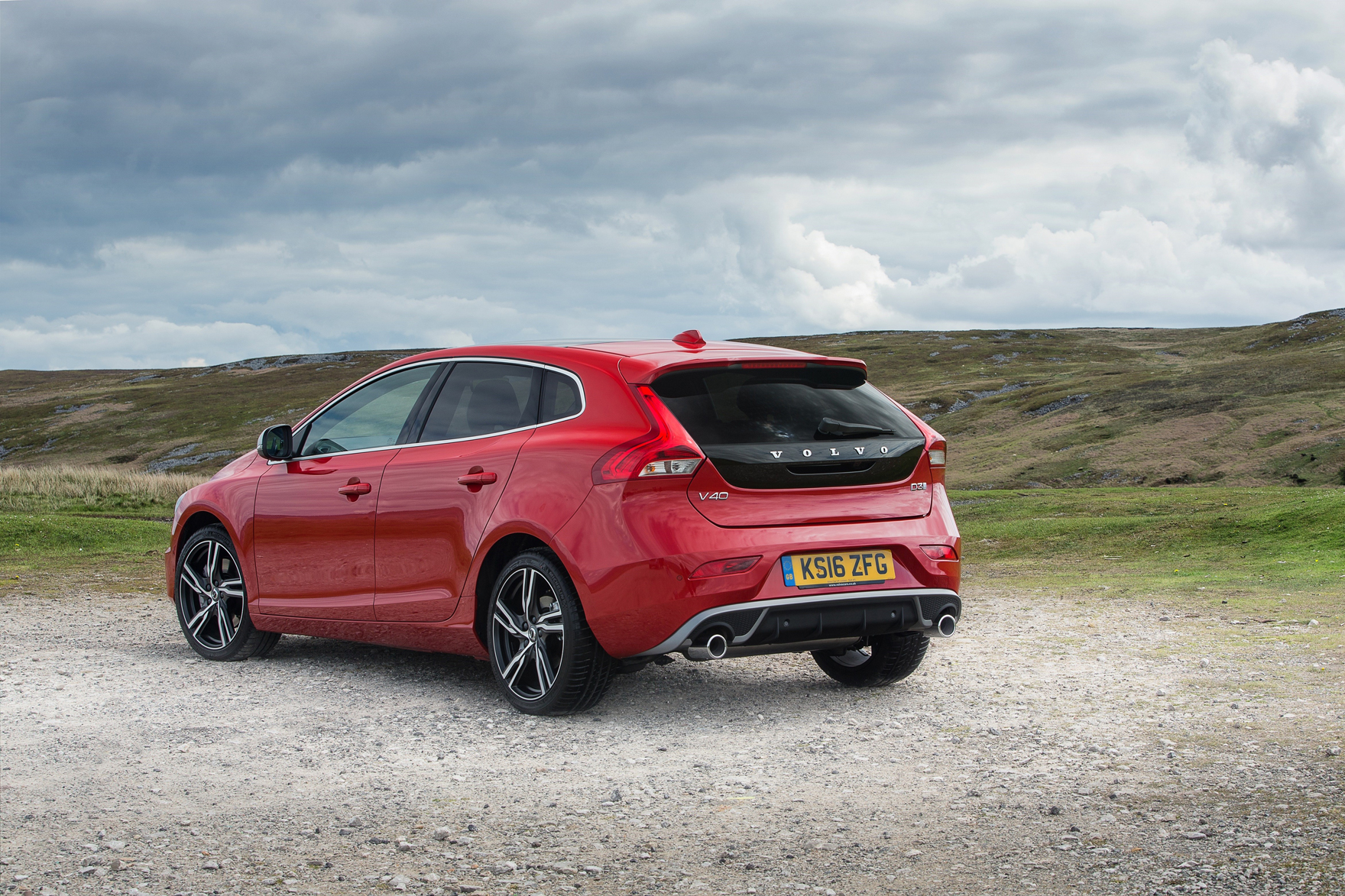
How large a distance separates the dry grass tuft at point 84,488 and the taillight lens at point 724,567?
26814 mm

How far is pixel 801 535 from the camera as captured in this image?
5.61 metres

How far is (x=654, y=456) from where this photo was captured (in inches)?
214

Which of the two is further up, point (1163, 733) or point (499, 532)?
point (499, 532)

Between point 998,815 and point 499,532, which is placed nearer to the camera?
point 998,815

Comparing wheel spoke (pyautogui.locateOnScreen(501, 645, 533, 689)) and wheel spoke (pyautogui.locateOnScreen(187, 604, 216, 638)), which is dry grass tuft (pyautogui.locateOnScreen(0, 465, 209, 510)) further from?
wheel spoke (pyautogui.locateOnScreen(501, 645, 533, 689))

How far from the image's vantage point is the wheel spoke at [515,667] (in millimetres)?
6062

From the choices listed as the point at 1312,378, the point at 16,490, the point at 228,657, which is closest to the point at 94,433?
the point at 16,490

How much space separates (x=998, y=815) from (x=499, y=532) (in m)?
2.75

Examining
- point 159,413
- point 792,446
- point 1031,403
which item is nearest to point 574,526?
point 792,446

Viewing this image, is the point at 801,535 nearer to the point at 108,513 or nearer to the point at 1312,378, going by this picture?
the point at 108,513

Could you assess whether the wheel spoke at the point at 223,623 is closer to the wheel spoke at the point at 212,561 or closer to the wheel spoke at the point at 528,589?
the wheel spoke at the point at 212,561

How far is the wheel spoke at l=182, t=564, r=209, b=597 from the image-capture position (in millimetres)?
8188

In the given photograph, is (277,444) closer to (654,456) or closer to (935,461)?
(654,456)

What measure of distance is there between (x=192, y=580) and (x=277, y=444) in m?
1.50
